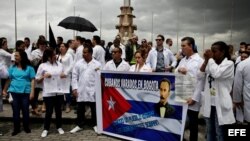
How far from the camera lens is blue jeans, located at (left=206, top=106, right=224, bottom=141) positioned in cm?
543

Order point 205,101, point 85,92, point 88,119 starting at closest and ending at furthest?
point 205,101, point 85,92, point 88,119

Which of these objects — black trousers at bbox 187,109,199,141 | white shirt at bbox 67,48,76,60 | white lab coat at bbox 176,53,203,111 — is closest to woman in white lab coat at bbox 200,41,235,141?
→ white lab coat at bbox 176,53,203,111

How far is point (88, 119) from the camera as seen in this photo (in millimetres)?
9117

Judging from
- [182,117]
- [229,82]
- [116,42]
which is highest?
[116,42]

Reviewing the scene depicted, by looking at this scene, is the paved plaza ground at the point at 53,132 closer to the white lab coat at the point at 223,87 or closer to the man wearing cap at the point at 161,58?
the man wearing cap at the point at 161,58

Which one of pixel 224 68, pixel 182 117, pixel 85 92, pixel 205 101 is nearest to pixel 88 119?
pixel 85 92

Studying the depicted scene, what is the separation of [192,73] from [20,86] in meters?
4.24

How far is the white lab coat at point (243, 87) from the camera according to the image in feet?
19.9

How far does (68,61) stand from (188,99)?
4.28 meters

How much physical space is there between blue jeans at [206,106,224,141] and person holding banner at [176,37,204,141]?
21.7 inches

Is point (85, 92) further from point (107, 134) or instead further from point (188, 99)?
point (188, 99)

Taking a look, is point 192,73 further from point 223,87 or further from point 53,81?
point 53,81

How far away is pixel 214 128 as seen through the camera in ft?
18.6

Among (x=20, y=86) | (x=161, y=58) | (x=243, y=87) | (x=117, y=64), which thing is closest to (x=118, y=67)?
(x=117, y=64)
